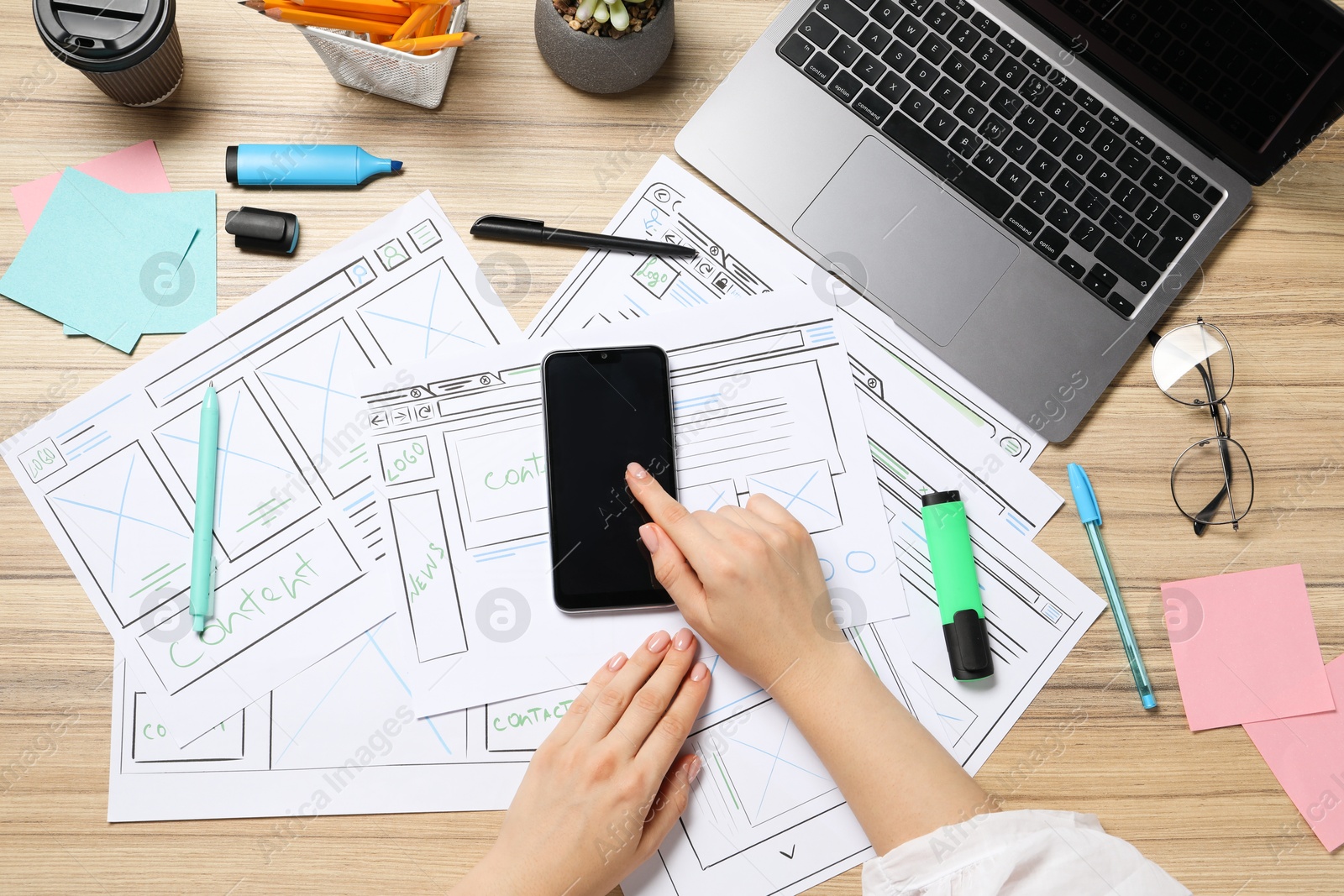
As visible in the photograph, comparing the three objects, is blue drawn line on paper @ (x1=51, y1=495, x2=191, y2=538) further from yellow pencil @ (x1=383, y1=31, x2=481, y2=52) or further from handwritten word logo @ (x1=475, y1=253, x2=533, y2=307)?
yellow pencil @ (x1=383, y1=31, x2=481, y2=52)

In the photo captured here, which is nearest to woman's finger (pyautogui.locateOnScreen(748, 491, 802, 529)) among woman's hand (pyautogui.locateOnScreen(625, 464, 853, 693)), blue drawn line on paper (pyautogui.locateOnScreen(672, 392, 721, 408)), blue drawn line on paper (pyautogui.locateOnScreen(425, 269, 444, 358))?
woman's hand (pyautogui.locateOnScreen(625, 464, 853, 693))

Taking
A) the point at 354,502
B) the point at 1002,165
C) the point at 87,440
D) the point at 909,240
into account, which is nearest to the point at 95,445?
the point at 87,440

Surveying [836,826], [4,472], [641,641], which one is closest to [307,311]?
[4,472]

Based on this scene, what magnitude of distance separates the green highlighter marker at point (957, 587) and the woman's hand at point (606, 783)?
0.76 ft

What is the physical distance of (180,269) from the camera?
78 centimetres

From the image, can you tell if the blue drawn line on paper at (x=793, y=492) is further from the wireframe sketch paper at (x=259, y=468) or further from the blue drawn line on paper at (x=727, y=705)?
the wireframe sketch paper at (x=259, y=468)

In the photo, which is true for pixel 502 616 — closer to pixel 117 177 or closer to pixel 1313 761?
pixel 117 177

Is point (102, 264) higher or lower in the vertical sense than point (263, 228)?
lower

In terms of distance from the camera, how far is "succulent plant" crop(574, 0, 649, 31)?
71cm

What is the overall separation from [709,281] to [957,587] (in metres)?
0.38

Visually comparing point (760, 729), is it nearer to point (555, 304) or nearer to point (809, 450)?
point (809, 450)

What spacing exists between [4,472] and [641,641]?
622 mm

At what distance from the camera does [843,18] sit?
2.60 ft

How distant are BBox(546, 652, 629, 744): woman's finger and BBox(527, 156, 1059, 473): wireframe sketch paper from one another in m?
0.33
